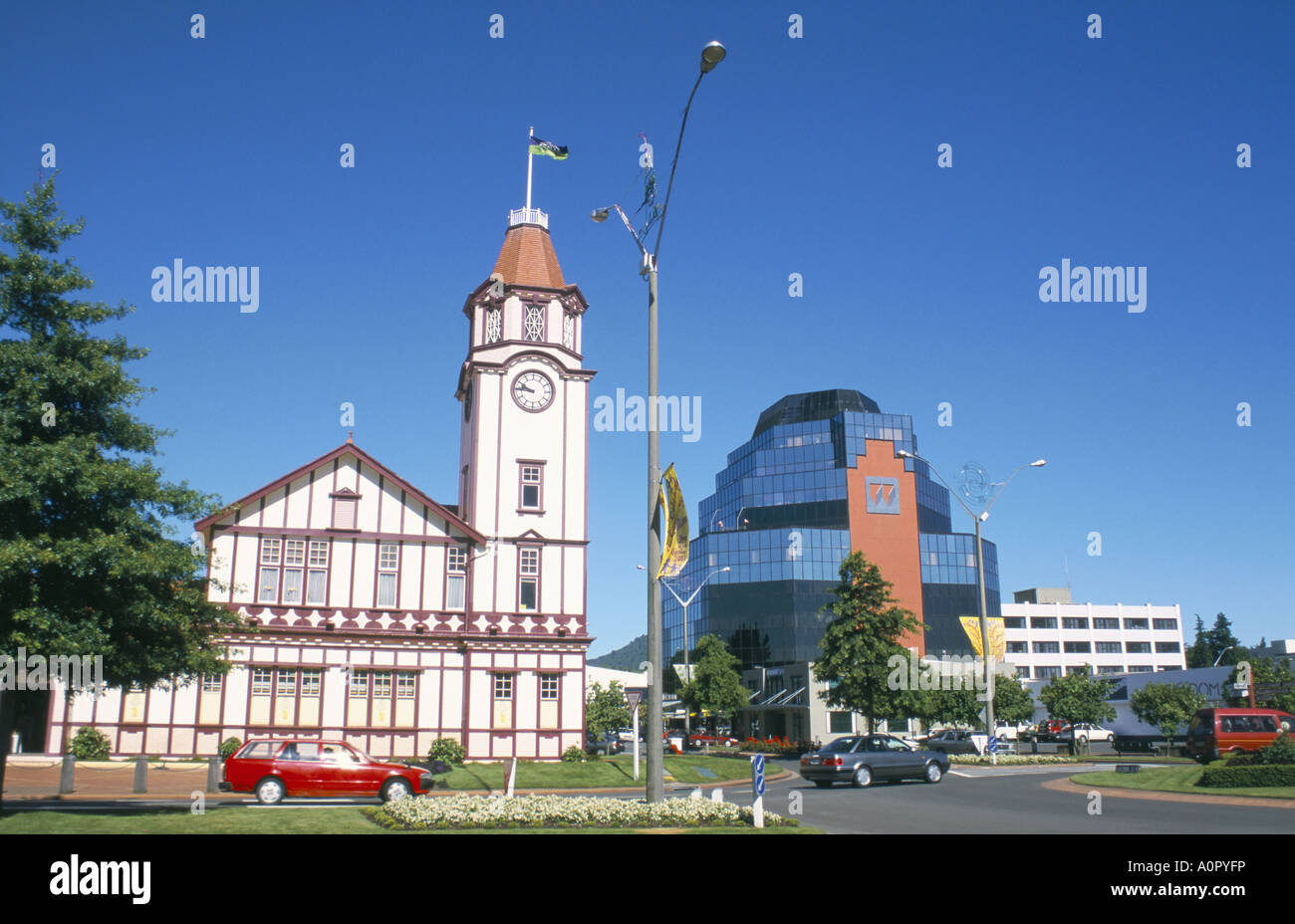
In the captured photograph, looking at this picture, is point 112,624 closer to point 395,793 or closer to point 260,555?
point 395,793

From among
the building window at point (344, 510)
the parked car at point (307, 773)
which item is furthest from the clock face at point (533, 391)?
the parked car at point (307, 773)

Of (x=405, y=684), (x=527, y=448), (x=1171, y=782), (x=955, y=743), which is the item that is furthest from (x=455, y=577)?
(x=955, y=743)

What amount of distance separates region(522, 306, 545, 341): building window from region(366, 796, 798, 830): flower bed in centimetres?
2698

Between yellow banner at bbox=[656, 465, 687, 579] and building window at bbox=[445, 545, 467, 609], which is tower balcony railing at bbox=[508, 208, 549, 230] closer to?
building window at bbox=[445, 545, 467, 609]

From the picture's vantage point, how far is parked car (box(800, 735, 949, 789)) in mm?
28047

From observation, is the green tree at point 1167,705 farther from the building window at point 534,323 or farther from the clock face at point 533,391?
the building window at point 534,323

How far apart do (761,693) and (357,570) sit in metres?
65.1

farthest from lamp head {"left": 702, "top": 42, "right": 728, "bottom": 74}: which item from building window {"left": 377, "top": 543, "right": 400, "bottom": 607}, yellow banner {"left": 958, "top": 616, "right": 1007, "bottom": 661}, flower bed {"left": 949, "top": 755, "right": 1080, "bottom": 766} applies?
flower bed {"left": 949, "top": 755, "right": 1080, "bottom": 766}

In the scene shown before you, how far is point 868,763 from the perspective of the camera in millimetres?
28375

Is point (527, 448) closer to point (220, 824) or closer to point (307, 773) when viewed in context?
point (307, 773)

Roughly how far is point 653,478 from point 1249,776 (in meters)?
17.8

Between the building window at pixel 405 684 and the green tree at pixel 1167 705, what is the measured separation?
46.7m

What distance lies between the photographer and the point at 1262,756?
25.2 m

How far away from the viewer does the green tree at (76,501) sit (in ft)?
55.9
